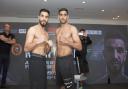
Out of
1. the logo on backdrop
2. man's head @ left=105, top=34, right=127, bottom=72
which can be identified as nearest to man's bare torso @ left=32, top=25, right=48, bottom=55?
the logo on backdrop

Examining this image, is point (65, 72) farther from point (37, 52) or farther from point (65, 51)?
point (37, 52)

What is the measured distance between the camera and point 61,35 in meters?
2.90

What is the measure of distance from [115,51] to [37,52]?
16.2ft

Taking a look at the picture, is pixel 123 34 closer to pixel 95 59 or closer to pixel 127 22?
pixel 127 22

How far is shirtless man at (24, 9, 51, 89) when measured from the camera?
274 centimetres

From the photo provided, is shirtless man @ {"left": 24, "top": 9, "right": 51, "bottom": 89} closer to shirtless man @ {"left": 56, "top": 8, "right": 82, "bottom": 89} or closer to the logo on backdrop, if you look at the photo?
shirtless man @ {"left": 56, "top": 8, "right": 82, "bottom": 89}

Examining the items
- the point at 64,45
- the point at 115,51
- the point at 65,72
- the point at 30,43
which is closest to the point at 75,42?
the point at 64,45

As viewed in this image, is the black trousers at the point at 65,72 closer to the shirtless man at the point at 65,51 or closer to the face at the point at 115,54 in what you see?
the shirtless man at the point at 65,51

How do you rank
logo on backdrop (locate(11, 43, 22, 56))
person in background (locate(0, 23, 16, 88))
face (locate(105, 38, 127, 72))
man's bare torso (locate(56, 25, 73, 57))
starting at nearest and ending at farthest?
man's bare torso (locate(56, 25, 73, 57)) → person in background (locate(0, 23, 16, 88)) → logo on backdrop (locate(11, 43, 22, 56)) → face (locate(105, 38, 127, 72))

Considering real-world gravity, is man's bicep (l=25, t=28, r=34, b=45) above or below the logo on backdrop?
above

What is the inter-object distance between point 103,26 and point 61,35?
15.3 feet

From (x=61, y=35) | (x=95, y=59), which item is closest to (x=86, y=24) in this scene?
(x=95, y=59)

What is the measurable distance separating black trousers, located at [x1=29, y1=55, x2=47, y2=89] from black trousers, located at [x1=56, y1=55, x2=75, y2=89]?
0.19m

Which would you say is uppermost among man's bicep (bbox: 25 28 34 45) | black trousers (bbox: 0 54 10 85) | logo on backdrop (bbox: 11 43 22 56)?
man's bicep (bbox: 25 28 34 45)
